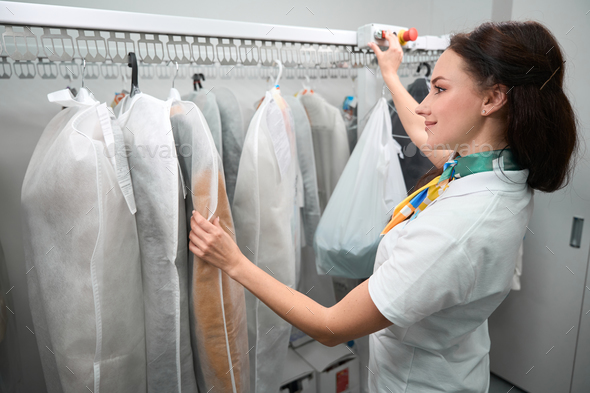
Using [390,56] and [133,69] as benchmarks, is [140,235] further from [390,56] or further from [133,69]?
[390,56]

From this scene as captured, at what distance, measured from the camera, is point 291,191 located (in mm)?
986

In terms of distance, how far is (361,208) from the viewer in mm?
1103

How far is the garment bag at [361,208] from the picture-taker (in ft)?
3.57

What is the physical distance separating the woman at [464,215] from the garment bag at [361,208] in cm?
34

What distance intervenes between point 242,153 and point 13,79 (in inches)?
30.4

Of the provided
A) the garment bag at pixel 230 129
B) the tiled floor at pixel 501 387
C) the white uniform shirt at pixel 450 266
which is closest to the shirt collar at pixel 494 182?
the white uniform shirt at pixel 450 266

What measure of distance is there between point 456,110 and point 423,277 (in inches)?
12.0

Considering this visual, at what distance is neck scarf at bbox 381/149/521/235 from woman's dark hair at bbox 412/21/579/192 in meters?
0.02

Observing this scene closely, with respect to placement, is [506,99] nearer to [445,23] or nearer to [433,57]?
[433,57]

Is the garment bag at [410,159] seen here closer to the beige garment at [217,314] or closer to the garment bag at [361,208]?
the garment bag at [361,208]

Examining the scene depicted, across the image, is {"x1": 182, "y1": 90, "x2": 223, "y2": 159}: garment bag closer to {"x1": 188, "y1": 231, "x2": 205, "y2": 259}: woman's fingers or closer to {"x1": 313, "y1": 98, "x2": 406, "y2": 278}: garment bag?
{"x1": 188, "y1": 231, "x2": 205, "y2": 259}: woman's fingers

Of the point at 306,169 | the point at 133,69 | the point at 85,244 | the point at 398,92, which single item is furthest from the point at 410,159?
the point at 85,244

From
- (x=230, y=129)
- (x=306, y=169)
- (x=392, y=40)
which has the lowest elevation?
(x=306, y=169)

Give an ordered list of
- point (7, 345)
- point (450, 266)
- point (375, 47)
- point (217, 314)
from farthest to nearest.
→ point (375, 47) → point (7, 345) → point (217, 314) → point (450, 266)
